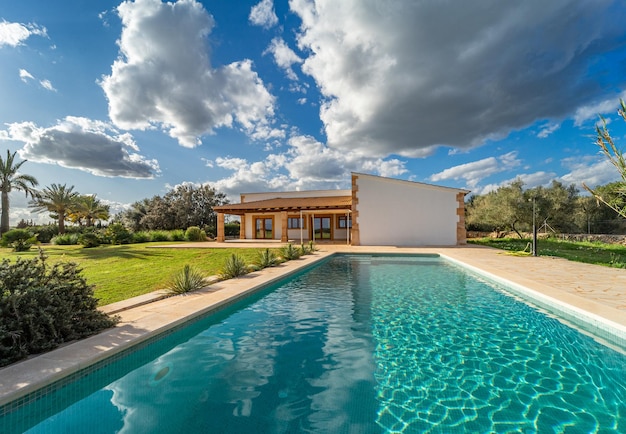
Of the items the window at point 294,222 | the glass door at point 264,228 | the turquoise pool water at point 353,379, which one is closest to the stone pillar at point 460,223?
the window at point 294,222

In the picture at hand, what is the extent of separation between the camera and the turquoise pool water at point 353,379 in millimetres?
2715

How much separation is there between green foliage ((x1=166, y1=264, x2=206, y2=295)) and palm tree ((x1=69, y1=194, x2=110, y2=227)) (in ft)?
114

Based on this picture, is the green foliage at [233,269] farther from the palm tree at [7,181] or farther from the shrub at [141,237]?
the palm tree at [7,181]

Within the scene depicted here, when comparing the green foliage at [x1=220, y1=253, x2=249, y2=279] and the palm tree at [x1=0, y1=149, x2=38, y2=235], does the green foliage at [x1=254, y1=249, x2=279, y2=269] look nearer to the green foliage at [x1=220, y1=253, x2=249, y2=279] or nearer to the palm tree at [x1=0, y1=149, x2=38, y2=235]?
the green foliage at [x1=220, y1=253, x2=249, y2=279]

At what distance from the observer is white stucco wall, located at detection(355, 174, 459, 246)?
20.5m

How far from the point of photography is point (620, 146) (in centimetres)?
536

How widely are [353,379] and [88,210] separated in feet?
138

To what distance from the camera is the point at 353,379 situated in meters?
3.56

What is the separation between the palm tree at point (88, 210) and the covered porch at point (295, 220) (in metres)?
20.9

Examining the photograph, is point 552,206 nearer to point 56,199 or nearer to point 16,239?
point 16,239

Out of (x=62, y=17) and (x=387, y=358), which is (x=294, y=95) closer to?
(x=62, y=17)

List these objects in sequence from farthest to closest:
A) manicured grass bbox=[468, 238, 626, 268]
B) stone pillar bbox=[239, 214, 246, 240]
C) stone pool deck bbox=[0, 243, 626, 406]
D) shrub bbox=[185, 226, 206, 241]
A: stone pillar bbox=[239, 214, 246, 240], shrub bbox=[185, 226, 206, 241], manicured grass bbox=[468, 238, 626, 268], stone pool deck bbox=[0, 243, 626, 406]

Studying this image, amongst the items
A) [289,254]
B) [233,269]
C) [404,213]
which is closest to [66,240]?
[289,254]

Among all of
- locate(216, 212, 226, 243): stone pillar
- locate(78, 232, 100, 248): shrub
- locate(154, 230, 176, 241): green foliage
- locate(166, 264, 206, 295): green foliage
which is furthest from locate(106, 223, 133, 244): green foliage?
locate(166, 264, 206, 295): green foliage
